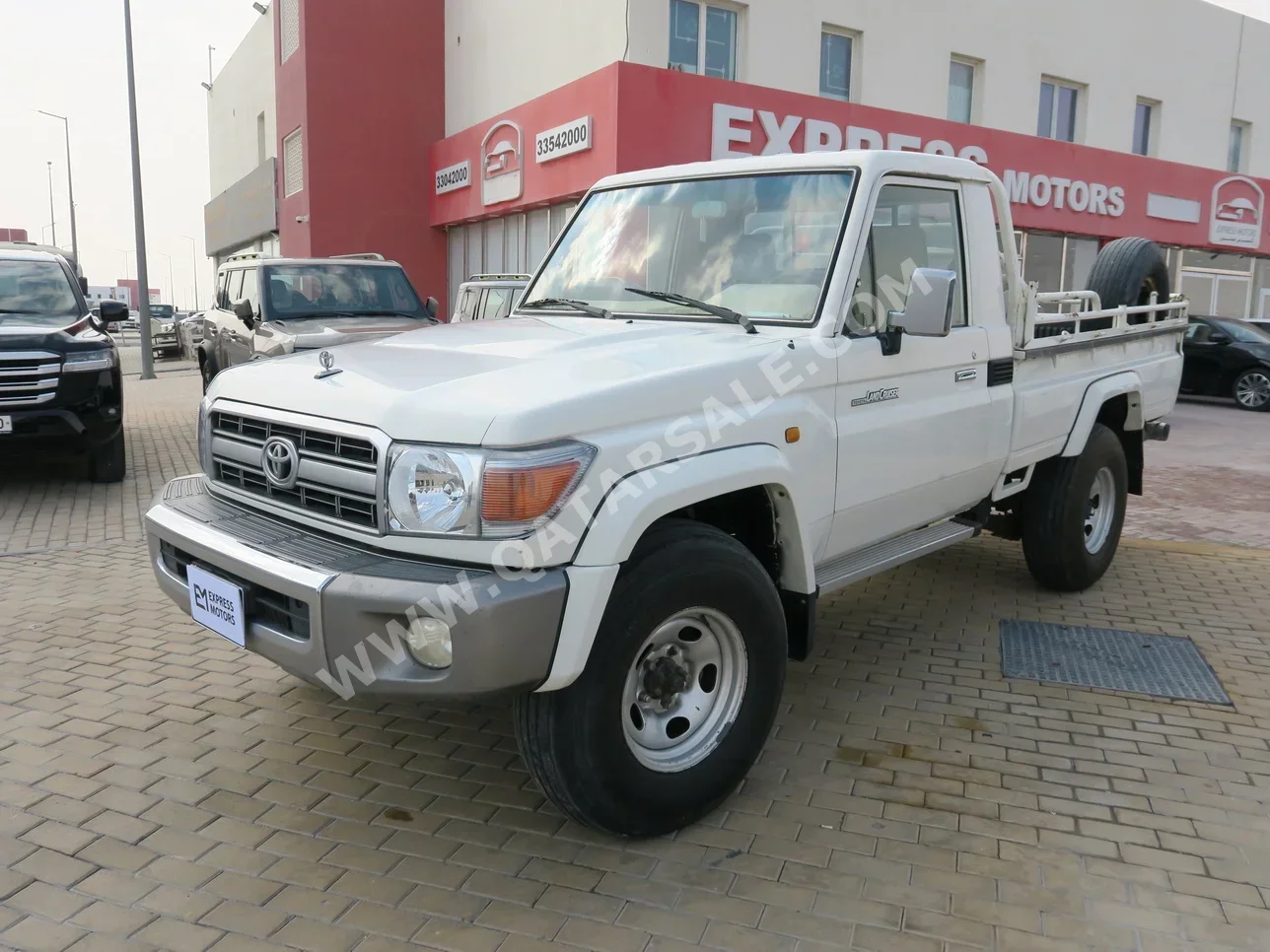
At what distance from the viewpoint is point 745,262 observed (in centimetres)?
389

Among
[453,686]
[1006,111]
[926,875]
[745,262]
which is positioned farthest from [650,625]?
[1006,111]

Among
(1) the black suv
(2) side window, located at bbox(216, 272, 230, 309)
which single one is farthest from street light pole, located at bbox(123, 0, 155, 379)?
(1) the black suv

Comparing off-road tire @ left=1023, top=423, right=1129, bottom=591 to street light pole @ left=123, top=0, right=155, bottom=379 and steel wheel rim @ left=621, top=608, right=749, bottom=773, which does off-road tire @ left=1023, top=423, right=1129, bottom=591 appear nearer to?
steel wheel rim @ left=621, top=608, right=749, bottom=773

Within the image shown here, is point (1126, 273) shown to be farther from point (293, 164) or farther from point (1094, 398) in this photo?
point (293, 164)

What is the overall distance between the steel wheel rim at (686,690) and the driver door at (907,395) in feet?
2.36

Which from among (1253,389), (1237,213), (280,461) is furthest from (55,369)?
(1237,213)

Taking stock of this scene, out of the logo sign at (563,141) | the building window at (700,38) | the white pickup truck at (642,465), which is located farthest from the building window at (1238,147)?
the white pickup truck at (642,465)

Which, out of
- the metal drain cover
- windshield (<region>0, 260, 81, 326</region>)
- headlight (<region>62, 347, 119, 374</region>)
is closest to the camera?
the metal drain cover

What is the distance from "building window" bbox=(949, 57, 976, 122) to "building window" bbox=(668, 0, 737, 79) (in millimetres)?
4729

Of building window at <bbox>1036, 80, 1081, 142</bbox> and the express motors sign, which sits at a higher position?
building window at <bbox>1036, 80, 1081, 142</bbox>

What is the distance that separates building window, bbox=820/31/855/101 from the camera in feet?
54.4

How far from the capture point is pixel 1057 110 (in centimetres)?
1942

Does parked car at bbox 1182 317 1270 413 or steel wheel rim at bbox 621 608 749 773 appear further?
parked car at bbox 1182 317 1270 413

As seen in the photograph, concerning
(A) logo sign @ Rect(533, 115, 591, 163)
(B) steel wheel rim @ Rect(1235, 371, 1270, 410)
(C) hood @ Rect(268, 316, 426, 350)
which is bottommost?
(B) steel wheel rim @ Rect(1235, 371, 1270, 410)
